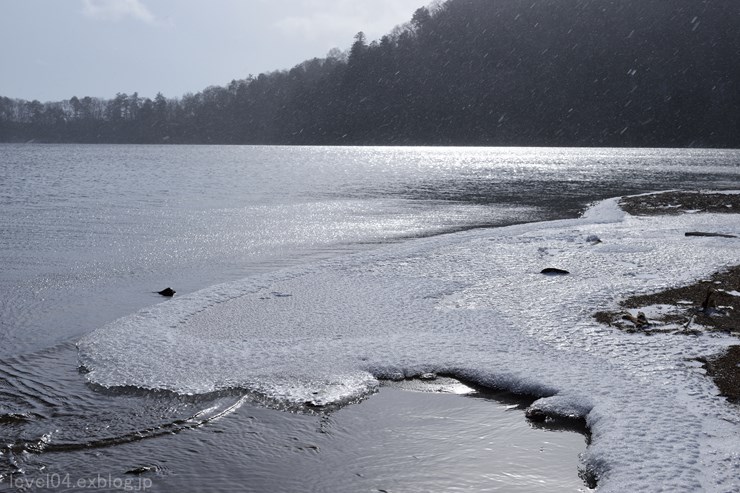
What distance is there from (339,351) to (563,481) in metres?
4.29

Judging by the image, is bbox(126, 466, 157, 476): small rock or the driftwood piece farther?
the driftwood piece

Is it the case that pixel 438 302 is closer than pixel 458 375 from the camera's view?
No

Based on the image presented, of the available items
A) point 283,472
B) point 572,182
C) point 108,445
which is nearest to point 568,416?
point 283,472

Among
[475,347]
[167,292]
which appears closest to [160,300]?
[167,292]

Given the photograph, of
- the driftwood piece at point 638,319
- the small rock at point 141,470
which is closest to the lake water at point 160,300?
the small rock at point 141,470

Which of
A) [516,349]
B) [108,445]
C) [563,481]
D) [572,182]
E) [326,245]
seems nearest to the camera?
[563,481]

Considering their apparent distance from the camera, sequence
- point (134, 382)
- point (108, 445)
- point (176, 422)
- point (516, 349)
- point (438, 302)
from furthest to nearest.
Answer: point (438, 302) → point (516, 349) → point (134, 382) → point (176, 422) → point (108, 445)

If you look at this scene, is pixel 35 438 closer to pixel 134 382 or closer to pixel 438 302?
pixel 134 382

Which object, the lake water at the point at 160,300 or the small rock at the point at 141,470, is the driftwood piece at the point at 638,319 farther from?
the small rock at the point at 141,470

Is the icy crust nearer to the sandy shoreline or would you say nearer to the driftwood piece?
the sandy shoreline

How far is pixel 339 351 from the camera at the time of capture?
9.70 m

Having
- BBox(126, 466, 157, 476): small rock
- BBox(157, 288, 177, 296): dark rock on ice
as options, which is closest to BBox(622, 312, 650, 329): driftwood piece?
BBox(126, 466, 157, 476): small rock

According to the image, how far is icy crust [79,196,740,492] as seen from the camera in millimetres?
6699

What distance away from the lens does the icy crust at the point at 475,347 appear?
22.0ft
